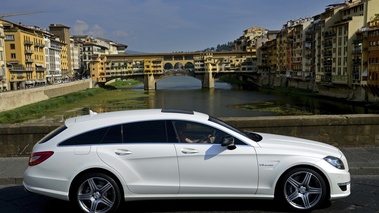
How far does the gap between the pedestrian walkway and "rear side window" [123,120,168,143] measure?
3025 millimetres

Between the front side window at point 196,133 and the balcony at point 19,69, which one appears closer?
the front side window at point 196,133

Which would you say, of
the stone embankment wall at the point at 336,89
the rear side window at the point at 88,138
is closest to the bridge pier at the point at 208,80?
the stone embankment wall at the point at 336,89

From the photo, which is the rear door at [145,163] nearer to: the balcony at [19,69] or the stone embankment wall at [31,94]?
the stone embankment wall at [31,94]

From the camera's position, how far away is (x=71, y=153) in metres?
5.12

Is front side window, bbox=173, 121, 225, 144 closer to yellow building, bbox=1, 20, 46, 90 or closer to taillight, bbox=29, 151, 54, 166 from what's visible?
taillight, bbox=29, 151, 54, 166

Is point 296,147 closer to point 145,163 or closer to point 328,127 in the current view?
point 145,163

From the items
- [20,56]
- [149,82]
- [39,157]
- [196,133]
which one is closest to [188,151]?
[196,133]

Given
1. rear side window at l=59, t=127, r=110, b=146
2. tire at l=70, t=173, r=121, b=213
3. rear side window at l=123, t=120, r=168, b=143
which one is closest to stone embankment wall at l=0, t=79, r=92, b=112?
rear side window at l=59, t=127, r=110, b=146

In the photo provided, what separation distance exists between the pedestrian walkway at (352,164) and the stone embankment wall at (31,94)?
45330mm

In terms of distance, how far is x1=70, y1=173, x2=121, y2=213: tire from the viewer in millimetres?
5121

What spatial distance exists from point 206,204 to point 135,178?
116 cm

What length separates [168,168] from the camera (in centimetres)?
514

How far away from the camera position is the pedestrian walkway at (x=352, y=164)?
23.1ft

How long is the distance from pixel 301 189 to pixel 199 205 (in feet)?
4.81
